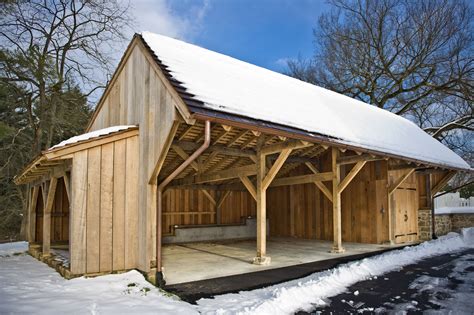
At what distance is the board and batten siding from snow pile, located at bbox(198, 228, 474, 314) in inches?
64.1

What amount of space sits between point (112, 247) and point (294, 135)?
10.8 feet

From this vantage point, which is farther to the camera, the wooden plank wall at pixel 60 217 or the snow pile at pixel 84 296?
the wooden plank wall at pixel 60 217

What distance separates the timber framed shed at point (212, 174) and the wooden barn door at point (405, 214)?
6 cm

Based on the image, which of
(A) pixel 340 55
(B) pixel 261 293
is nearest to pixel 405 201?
(B) pixel 261 293

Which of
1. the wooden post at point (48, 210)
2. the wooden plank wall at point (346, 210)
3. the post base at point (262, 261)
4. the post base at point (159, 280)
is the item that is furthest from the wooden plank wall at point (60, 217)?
the wooden plank wall at point (346, 210)

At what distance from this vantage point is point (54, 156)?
525 cm

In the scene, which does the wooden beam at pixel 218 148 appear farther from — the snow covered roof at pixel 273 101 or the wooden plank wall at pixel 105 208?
the snow covered roof at pixel 273 101

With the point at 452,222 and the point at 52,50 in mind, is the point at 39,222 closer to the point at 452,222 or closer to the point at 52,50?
the point at 52,50

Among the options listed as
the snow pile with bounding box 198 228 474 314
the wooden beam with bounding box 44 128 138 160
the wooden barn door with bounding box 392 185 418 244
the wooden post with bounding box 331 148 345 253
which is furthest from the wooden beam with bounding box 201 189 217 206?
the wooden beam with bounding box 44 128 138 160

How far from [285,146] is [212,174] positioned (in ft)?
6.60

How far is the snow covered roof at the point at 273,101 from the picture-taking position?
18.7 feet

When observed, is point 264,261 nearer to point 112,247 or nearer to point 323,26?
point 112,247

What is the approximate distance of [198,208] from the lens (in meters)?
11.6

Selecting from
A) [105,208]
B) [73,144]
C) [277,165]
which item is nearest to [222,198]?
[277,165]
